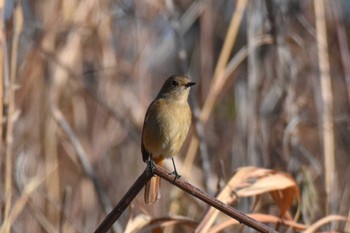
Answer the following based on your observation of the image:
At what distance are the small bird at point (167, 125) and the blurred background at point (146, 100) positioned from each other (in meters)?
0.18

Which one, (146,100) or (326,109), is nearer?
(326,109)

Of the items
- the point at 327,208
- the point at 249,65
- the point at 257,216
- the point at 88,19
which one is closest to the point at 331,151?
the point at 327,208

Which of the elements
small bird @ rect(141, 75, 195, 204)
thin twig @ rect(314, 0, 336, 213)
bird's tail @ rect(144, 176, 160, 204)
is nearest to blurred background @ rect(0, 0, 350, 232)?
thin twig @ rect(314, 0, 336, 213)

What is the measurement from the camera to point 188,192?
1.41 m

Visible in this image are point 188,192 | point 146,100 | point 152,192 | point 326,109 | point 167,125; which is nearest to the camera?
point 188,192

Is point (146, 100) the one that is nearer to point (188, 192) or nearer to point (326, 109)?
point (326, 109)

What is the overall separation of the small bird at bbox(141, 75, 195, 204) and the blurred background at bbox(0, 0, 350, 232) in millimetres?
185

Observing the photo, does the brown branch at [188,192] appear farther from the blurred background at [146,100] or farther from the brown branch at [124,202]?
the blurred background at [146,100]

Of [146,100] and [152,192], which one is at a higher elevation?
[146,100]

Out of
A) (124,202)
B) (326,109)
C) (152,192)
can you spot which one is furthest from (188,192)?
(326,109)

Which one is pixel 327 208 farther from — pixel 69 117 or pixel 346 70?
pixel 69 117

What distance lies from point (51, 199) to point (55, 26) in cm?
Answer: 76

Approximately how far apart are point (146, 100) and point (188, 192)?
1802 millimetres

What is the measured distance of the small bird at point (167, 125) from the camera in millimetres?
2498
